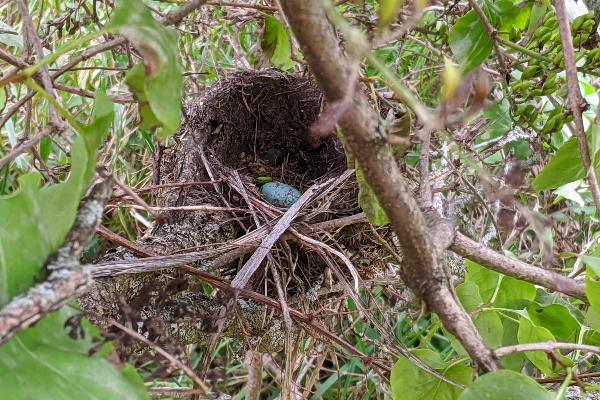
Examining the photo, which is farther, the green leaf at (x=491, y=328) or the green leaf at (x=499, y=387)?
the green leaf at (x=491, y=328)

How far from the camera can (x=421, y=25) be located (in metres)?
1.16

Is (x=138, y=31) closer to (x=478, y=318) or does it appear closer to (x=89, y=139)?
(x=89, y=139)

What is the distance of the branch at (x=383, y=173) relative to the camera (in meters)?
0.34

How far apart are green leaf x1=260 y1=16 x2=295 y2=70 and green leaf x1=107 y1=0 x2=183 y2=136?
0.62 meters

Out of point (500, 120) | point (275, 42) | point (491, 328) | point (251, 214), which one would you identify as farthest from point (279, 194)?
point (491, 328)

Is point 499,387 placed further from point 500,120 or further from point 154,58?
point 500,120

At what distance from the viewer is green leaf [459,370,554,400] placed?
0.44m

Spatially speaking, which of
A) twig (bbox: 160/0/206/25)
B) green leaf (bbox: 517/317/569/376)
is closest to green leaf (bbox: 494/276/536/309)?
green leaf (bbox: 517/317/569/376)

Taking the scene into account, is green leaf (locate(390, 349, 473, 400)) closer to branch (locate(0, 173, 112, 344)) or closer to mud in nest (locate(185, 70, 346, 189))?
branch (locate(0, 173, 112, 344))

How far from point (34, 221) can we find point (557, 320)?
615mm

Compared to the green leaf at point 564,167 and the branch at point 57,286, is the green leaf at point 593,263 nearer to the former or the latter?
the green leaf at point 564,167

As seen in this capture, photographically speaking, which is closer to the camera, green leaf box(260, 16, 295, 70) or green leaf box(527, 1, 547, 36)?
green leaf box(527, 1, 547, 36)

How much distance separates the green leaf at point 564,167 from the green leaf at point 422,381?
0.23 m

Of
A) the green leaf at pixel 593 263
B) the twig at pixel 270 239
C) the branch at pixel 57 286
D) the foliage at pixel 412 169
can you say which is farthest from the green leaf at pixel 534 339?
the branch at pixel 57 286
